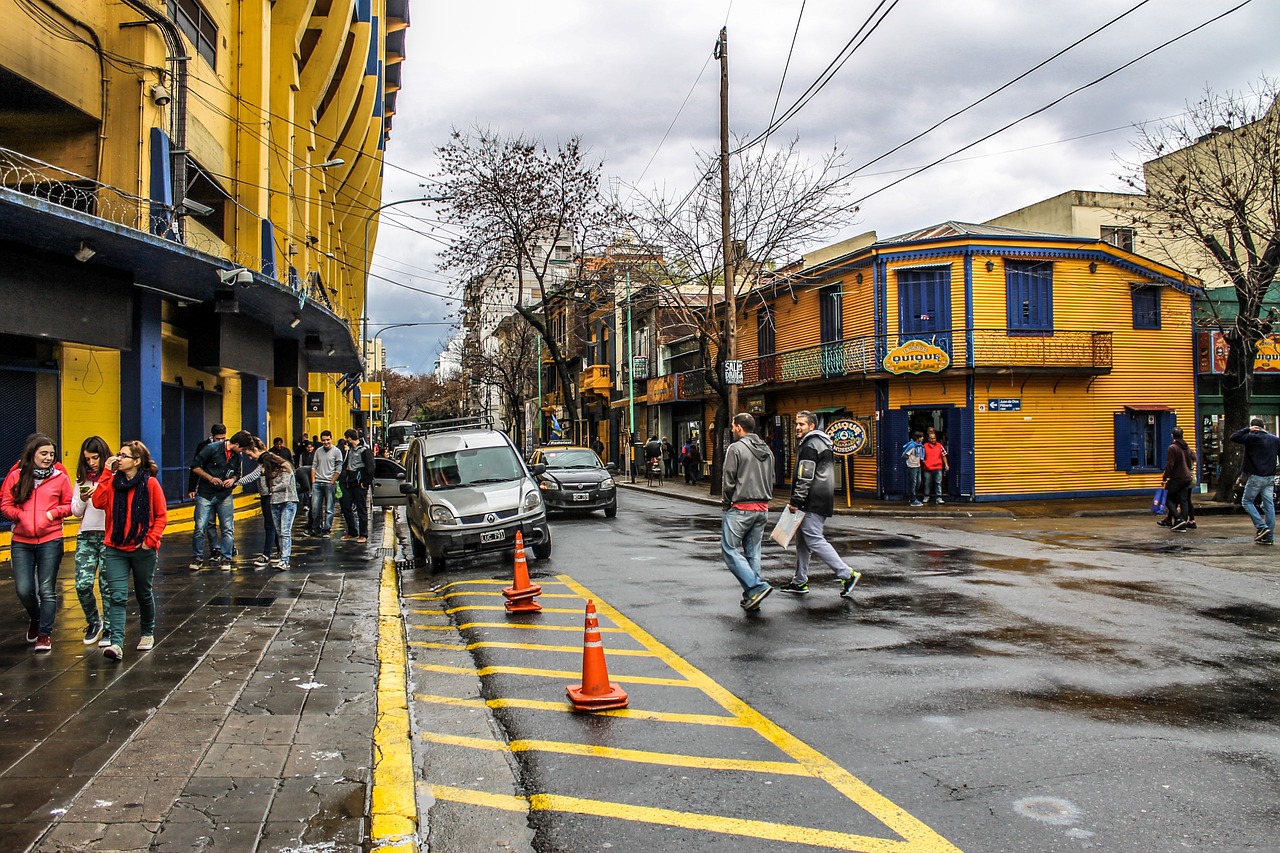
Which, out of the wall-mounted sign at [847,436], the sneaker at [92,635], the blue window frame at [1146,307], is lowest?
the sneaker at [92,635]

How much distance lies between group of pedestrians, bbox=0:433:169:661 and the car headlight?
17.0ft

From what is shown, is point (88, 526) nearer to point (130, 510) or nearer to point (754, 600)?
point (130, 510)

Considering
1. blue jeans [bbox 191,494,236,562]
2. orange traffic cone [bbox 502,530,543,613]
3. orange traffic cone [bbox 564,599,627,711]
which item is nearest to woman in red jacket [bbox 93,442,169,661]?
orange traffic cone [bbox 502,530,543,613]

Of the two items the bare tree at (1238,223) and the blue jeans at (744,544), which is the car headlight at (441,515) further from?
the bare tree at (1238,223)

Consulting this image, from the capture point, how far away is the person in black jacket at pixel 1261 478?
14.0 m

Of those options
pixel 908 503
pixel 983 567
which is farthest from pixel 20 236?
pixel 908 503

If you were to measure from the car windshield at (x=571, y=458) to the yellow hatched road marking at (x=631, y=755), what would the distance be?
15.7 meters

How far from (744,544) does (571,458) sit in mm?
12649

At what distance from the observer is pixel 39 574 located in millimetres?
7145

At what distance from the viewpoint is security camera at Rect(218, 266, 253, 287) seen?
13845mm

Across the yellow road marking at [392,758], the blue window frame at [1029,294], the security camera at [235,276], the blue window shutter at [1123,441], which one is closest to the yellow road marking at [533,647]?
the yellow road marking at [392,758]

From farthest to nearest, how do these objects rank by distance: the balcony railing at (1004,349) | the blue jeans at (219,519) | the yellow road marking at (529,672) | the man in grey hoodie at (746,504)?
the balcony railing at (1004,349), the blue jeans at (219,519), the man in grey hoodie at (746,504), the yellow road marking at (529,672)

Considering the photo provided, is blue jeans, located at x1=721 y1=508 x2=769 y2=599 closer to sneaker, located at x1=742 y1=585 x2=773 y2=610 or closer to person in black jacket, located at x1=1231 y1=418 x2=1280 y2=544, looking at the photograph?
sneaker, located at x1=742 y1=585 x2=773 y2=610

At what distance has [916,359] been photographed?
84.1 feet
